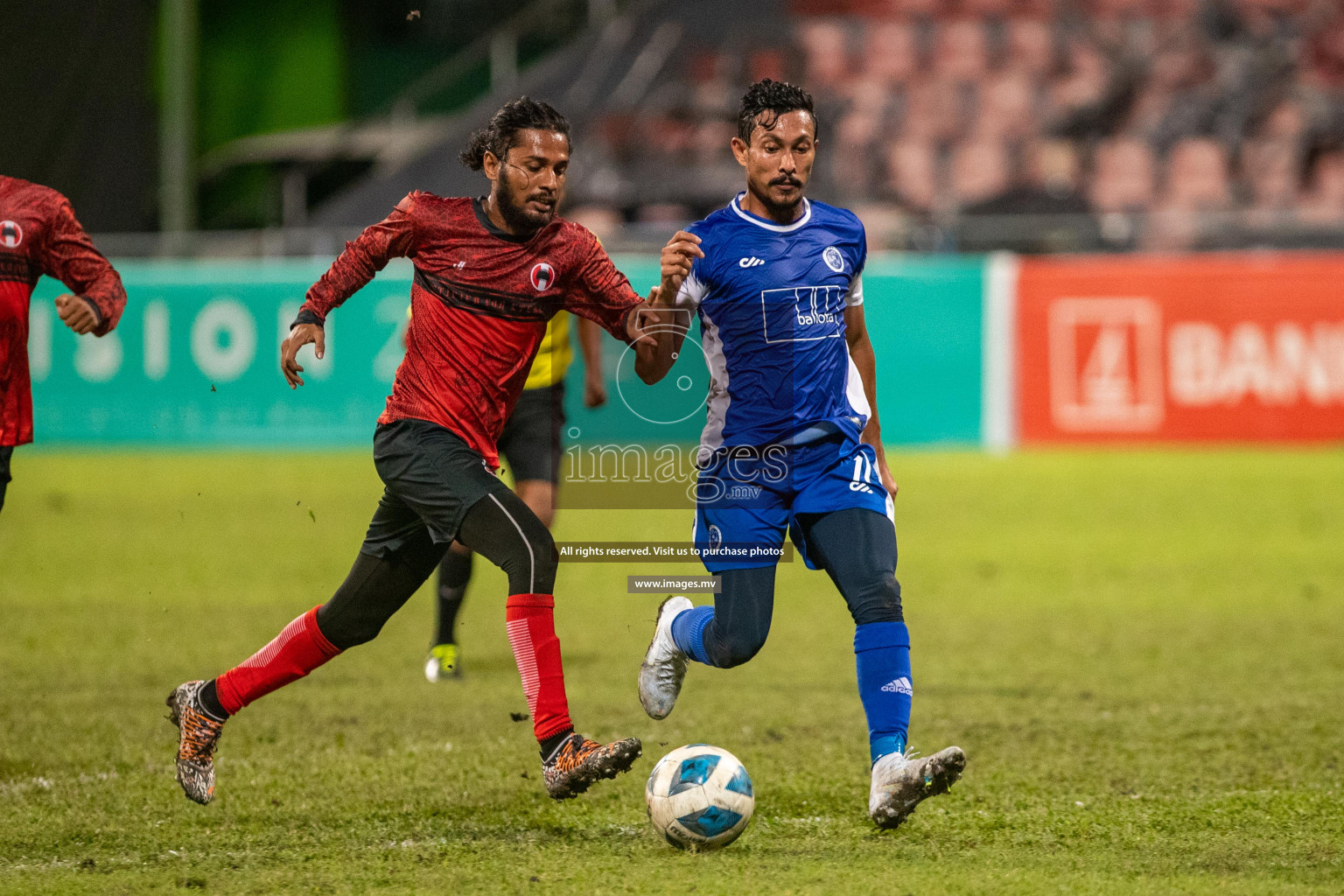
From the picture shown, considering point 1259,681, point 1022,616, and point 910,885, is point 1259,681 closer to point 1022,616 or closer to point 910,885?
point 1022,616

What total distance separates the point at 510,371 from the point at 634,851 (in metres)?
1.47

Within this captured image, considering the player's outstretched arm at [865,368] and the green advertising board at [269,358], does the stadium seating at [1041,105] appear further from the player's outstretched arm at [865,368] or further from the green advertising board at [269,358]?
the player's outstretched arm at [865,368]

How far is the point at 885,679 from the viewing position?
15.8 feet

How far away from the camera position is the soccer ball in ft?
15.0

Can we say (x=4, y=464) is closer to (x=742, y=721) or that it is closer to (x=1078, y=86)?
(x=742, y=721)

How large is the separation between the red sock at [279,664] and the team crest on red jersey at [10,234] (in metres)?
1.57

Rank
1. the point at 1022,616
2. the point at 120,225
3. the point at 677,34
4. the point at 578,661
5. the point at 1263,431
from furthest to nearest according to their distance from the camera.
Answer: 1. the point at 677,34
2. the point at 120,225
3. the point at 1263,431
4. the point at 1022,616
5. the point at 578,661

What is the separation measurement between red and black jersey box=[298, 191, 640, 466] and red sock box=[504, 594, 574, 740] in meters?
0.50

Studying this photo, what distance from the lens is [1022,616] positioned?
937cm

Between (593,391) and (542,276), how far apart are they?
292 centimetres

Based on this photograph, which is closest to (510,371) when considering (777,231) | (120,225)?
(777,231)

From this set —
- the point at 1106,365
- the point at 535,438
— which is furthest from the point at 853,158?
the point at 535,438

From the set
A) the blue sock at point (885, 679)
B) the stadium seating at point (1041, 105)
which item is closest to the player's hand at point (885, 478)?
the blue sock at point (885, 679)

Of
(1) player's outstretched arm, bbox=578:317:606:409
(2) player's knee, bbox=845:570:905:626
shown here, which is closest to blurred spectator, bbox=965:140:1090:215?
(1) player's outstretched arm, bbox=578:317:606:409
